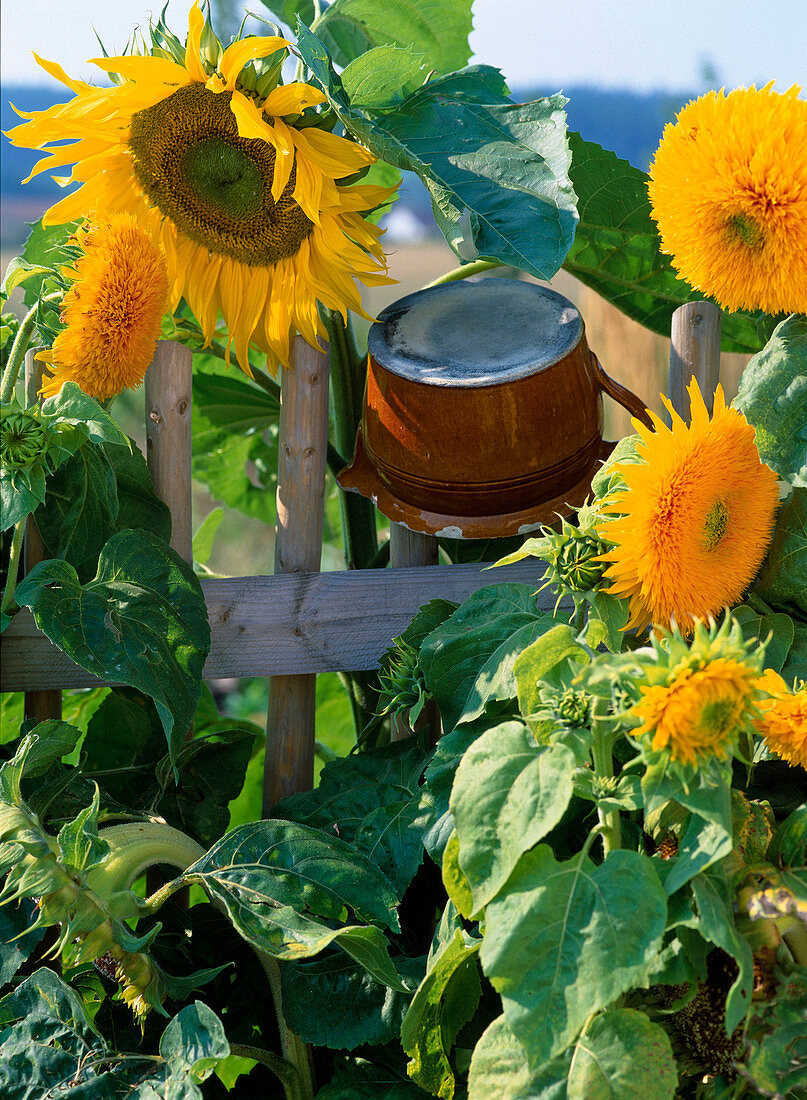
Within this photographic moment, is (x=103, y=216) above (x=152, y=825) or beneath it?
above

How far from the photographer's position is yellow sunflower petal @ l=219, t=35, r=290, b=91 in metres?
0.62

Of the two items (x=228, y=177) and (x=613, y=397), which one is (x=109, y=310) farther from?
(x=613, y=397)

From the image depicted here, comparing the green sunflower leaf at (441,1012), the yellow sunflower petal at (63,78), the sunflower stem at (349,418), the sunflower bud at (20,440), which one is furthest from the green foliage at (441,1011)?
the yellow sunflower petal at (63,78)

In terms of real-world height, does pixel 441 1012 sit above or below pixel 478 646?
below

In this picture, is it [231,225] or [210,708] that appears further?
[210,708]

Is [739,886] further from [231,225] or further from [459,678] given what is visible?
[231,225]

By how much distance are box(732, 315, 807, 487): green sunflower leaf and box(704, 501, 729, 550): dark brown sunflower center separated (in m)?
0.05

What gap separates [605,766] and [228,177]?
0.48 meters

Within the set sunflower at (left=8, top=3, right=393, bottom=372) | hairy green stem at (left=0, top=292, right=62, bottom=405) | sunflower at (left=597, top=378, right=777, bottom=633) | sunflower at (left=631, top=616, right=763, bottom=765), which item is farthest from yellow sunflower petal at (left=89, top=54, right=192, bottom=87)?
sunflower at (left=631, top=616, right=763, bottom=765)

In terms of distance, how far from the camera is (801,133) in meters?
0.50

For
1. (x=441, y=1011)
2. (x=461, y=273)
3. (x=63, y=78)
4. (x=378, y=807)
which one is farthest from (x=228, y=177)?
(x=441, y=1011)

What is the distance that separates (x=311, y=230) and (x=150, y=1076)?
0.55m

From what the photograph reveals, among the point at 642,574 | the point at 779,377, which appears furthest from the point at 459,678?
the point at 779,377

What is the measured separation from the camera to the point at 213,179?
0.71 m
